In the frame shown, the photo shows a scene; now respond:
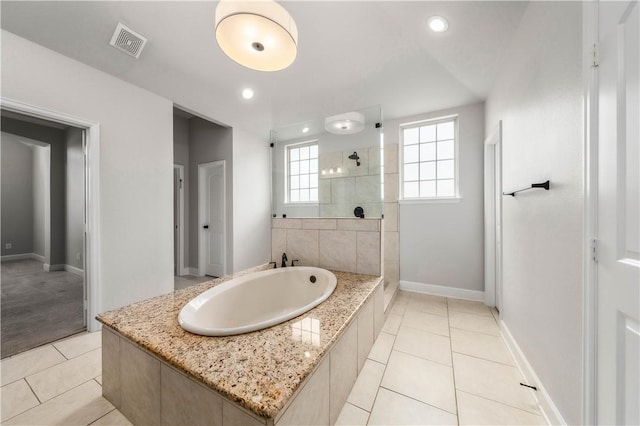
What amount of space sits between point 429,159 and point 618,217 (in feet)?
8.58

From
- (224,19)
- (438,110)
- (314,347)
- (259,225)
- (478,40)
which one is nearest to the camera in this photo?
(314,347)

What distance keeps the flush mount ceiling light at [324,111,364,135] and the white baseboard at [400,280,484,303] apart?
7.50 feet

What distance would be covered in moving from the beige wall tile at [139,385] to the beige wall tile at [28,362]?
39.6 inches

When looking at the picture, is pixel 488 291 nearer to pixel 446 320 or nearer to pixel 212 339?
pixel 446 320

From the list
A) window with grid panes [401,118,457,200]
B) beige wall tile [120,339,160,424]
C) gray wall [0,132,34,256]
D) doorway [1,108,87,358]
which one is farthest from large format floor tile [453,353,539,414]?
gray wall [0,132,34,256]

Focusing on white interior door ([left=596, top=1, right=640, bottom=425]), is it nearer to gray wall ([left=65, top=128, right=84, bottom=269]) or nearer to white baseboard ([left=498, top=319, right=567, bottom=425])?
white baseboard ([left=498, top=319, right=567, bottom=425])

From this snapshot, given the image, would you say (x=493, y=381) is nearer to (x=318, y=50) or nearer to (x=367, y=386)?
(x=367, y=386)

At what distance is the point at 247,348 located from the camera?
107 cm

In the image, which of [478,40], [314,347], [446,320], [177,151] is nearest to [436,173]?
[478,40]

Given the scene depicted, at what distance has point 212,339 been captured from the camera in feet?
3.72

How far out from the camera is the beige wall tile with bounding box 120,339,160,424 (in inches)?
41.8

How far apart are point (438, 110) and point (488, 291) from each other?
246cm

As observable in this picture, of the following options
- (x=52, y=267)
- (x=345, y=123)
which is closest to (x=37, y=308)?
(x=52, y=267)

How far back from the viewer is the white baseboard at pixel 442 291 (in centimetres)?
291
